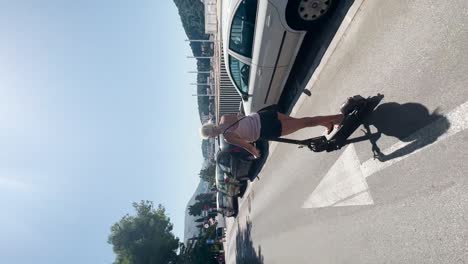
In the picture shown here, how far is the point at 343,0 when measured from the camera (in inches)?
248

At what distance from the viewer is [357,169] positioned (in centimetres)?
466

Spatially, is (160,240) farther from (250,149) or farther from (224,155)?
(250,149)

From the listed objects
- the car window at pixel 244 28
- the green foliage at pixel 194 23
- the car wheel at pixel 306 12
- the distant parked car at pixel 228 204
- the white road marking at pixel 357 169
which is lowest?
the white road marking at pixel 357 169

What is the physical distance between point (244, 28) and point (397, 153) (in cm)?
469

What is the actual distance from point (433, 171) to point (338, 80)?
3.12 m

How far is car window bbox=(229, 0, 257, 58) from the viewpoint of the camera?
6531 millimetres

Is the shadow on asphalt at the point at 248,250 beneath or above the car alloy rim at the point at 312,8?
beneath

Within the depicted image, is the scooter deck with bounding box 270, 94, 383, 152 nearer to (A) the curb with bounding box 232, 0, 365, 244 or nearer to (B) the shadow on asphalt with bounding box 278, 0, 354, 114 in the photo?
(A) the curb with bounding box 232, 0, 365, 244

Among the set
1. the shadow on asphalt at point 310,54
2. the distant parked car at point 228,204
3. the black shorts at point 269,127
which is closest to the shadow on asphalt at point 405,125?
the black shorts at point 269,127

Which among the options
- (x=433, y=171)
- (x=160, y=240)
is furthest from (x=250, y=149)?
(x=160, y=240)

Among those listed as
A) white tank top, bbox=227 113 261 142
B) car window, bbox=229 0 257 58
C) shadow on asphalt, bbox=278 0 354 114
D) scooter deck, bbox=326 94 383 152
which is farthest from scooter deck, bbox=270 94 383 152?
car window, bbox=229 0 257 58

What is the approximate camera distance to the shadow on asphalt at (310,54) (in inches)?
251

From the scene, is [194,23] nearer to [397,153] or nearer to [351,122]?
[351,122]

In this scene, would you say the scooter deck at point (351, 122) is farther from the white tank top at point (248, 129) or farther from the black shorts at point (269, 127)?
the white tank top at point (248, 129)
